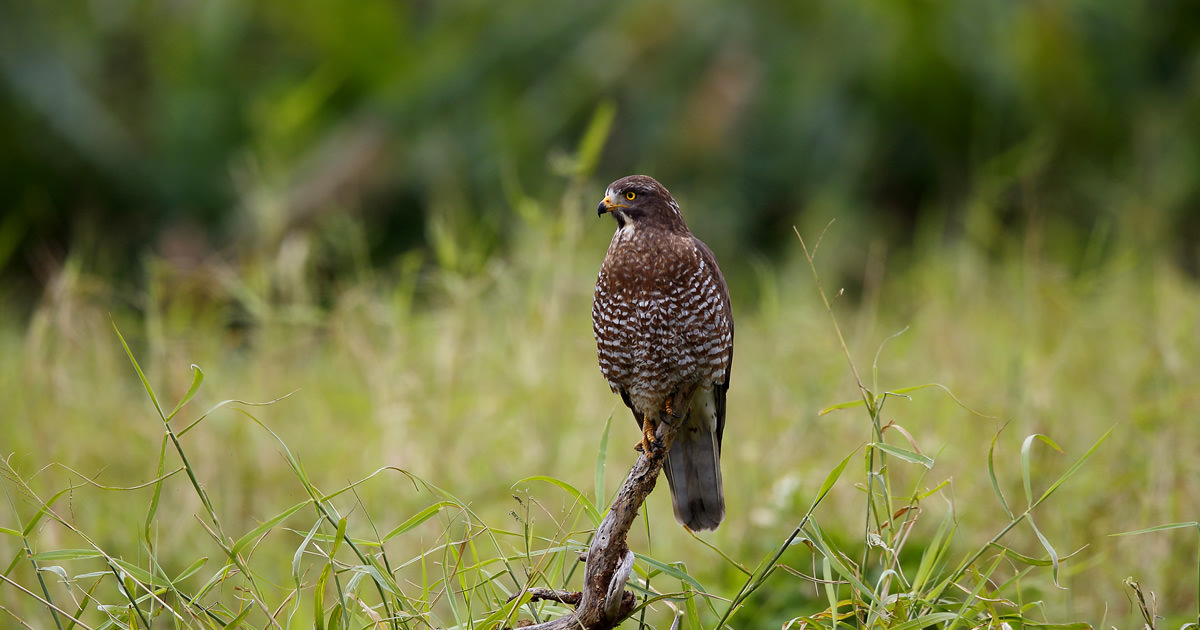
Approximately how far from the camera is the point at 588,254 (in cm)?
659

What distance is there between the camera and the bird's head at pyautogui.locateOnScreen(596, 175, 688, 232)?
3.02 meters

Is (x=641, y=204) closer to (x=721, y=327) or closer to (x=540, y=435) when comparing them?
(x=721, y=327)

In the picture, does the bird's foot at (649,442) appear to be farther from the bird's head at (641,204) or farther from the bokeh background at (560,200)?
the bokeh background at (560,200)

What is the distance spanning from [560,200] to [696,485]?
4675mm

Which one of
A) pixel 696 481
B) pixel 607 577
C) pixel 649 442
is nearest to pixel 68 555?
pixel 607 577

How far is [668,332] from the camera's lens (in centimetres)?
282

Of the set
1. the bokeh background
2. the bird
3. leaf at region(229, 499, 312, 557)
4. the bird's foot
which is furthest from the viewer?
the bokeh background

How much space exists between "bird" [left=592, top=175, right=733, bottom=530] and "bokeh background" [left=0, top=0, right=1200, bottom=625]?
49.3 inches

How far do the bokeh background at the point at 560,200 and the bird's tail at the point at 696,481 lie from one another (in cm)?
123

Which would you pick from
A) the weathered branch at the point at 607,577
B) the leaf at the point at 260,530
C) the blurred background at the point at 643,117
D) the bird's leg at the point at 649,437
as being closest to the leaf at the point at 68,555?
the leaf at the point at 260,530

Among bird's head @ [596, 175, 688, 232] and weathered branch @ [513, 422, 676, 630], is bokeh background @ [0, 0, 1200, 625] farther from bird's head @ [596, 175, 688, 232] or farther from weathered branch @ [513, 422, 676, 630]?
weathered branch @ [513, 422, 676, 630]

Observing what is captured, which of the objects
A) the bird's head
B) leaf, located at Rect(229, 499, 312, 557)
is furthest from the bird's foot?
leaf, located at Rect(229, 499, 312, 557)

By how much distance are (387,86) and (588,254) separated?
3.76 meters

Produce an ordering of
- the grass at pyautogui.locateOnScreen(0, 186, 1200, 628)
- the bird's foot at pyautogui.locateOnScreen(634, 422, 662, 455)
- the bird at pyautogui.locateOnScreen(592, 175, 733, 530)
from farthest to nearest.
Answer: the grass at pyautogui.locateOnScreen(0, 186, 1200, 628), the bird at pyautogui.locateOnScreen(592, 175, 733, 530), the bird's foot at pyautogui.locateOnScreen(634, 422, 662, 455)
